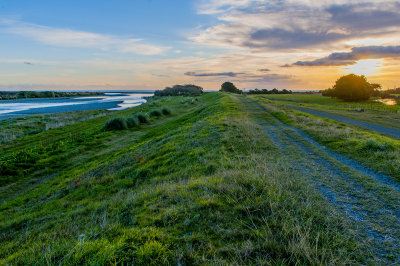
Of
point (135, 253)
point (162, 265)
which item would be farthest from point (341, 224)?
point (135, 253)

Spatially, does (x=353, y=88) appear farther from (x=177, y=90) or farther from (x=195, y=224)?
(x=177, y=90)

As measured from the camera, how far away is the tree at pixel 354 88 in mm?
59875

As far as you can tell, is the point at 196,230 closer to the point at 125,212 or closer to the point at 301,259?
the point at 301,259

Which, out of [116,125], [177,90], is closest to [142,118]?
[116,125]

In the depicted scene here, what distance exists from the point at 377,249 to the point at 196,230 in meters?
3.13

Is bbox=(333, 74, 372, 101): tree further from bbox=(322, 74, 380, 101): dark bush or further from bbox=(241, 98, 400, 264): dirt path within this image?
bbox=(241, 98, 400, 264): dirt path

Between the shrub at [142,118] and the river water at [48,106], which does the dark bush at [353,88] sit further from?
the river water at [48,106]

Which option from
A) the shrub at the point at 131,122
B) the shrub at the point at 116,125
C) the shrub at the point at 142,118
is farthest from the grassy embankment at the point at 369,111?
the shrub at the point at 116,125

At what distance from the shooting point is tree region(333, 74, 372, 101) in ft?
196

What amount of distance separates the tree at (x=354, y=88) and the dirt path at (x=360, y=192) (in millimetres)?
62145

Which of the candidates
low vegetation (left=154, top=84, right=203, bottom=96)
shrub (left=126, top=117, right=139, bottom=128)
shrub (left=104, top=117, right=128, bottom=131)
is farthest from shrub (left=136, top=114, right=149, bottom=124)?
low vegetation (left=154, top=84, right=203, bottom=96)

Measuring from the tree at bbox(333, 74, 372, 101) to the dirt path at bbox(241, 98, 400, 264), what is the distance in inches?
2447

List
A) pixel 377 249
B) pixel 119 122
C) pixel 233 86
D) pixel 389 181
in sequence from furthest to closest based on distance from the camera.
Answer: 1. pixel 233 86
2. pixel 119 122
3. pixel 389 181
4. pixel 377 249

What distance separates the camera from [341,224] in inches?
171
